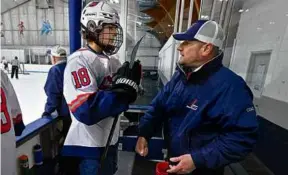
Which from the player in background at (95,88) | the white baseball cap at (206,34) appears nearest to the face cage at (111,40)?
the player in background at (95,88)

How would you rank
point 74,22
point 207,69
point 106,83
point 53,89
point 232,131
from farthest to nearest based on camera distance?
point 74,22, point 53,89, point 106,83, point 207,69, point 232,131

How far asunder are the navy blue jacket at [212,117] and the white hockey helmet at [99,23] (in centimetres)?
46

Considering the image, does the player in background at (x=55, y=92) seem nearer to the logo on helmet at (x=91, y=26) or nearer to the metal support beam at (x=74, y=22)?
the metal support beam at (x=74, y=22)

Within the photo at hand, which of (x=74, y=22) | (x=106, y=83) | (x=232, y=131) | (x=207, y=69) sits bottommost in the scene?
(x=232, y=131)

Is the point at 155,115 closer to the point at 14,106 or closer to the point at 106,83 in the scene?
the point at 106,83

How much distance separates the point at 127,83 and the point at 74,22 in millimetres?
1517

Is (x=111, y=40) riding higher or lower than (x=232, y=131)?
higher

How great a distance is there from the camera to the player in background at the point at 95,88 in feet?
2.91

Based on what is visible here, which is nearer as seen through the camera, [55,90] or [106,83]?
[106,83]

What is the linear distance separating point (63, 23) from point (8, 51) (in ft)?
17.3

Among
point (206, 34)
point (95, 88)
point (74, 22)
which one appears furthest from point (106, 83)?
point (74, 22)

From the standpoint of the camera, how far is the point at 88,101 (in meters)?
0.88

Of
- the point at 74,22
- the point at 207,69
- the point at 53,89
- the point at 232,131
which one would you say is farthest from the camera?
the point at 74,22

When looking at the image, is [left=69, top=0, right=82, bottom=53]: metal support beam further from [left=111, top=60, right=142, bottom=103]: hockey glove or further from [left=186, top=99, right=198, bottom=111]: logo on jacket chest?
[left=186, top=99, right=198, bottom=111]: logo on jacket chest
